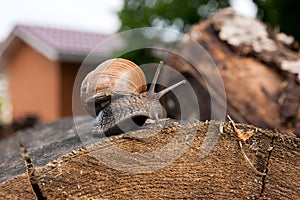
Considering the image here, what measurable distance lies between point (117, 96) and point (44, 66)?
9.99 meters

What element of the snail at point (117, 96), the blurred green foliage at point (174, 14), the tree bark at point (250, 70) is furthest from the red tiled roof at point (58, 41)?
the snail at point (117, 96)

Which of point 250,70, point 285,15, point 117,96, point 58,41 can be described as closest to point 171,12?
point 285,15

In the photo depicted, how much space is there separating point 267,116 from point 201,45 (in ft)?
2.92

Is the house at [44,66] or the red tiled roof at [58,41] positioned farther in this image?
the house at [44,66]

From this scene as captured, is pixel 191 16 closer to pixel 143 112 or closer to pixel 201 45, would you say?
pixel 201 45

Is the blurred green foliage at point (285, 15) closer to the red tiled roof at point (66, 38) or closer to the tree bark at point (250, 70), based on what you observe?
the tree bark at point (250, 70)

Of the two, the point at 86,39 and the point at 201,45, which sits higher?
the point at 201,45

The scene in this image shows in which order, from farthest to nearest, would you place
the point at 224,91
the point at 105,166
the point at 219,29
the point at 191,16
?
the point at 191,16
the point at 219,29
the point at 224,91
the point at 105,166

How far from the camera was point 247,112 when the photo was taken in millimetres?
2953

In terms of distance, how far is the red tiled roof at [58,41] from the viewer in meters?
9.74

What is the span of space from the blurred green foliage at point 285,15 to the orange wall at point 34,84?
17.4 ft

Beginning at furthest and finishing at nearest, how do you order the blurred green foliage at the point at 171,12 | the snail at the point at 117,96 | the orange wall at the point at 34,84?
the orange wall at the point at 34,84 < the blurred green foliage at the point at 171,12 < the snail at the point at 117,96

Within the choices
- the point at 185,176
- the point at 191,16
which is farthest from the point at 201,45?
the point at 191,16

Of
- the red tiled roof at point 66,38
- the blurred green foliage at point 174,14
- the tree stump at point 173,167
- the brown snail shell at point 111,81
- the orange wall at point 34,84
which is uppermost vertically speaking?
the brown snail shell at point 111,81
